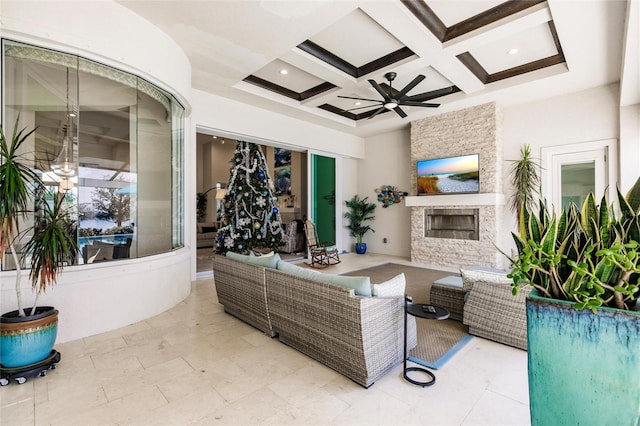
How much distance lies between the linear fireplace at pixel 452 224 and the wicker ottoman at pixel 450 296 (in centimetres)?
309

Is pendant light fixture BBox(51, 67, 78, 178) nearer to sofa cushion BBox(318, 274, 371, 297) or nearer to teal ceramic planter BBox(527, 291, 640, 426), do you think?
sofa cushion BBox(318, 274, 371, 297)

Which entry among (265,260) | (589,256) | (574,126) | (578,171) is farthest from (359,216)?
(589,256)

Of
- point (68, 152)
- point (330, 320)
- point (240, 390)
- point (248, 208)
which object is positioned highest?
point (68, 152)

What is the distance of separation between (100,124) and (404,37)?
12.7ft

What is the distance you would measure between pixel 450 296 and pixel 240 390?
239 cm

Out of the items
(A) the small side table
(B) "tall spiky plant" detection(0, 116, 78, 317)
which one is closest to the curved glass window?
(B) "tall spiky plant" detection(0, 116, 78, 317)

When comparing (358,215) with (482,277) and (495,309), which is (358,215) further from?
(495,309)

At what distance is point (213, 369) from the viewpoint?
2.36 m

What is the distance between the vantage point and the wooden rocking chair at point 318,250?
21.1 ft

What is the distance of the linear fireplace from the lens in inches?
243

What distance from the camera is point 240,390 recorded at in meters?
2.09

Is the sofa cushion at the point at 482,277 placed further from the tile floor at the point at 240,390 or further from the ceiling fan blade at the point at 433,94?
the ceiling fan blade at the point at 433,94

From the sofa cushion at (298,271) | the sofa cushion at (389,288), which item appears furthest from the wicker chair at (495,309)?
the sofa cushion at (298,271)

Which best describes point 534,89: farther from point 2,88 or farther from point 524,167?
point 2,88
